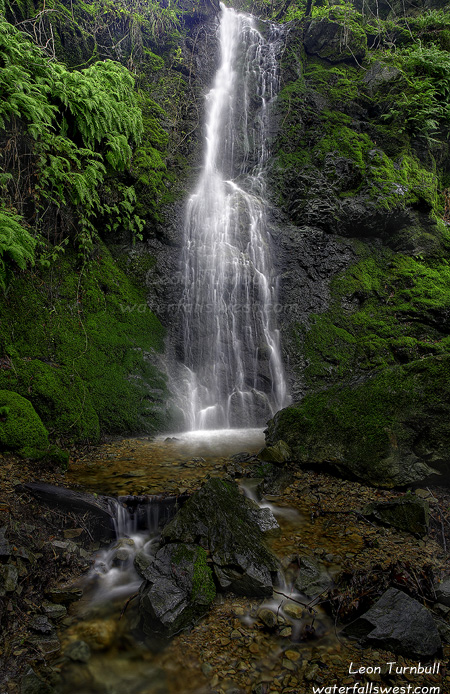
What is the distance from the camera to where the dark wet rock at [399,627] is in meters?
2.18

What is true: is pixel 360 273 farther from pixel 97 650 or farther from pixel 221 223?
pixel 97 650

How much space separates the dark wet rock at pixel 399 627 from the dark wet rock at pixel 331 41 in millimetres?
17831

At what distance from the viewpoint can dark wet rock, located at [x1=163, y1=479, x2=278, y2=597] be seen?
2.94 meters

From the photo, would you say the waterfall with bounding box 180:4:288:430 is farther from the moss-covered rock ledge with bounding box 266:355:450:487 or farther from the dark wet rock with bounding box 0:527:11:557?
the dark wet rock with bounding box 0:527:11:557

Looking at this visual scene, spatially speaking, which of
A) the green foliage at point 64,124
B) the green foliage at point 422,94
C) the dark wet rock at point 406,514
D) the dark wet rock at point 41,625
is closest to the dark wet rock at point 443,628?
the dark wet rock at point 406,514

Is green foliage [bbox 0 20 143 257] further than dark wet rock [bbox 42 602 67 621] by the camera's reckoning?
Yes

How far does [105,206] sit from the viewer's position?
28.2 ft

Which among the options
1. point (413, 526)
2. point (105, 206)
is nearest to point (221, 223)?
point (105, 206)

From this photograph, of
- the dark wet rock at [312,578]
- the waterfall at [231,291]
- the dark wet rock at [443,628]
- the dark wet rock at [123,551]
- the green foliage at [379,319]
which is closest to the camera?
the dark wet rock at [443,628]

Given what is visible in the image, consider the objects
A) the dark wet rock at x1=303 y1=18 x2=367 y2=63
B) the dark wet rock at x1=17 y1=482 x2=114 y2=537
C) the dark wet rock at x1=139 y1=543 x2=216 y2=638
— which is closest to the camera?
the dark wet rock at x1=139 y1=543 x2=216 y2=638

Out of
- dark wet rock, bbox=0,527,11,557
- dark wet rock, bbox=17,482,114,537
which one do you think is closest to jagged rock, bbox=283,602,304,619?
dark wet rock, bbox=17,482,114,537

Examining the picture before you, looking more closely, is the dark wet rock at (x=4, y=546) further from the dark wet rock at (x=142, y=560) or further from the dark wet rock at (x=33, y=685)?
the dark wet rock at (x=142, y=560)

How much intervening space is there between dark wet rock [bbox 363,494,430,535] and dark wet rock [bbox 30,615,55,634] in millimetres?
3143

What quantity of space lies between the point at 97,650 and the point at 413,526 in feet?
9.84
